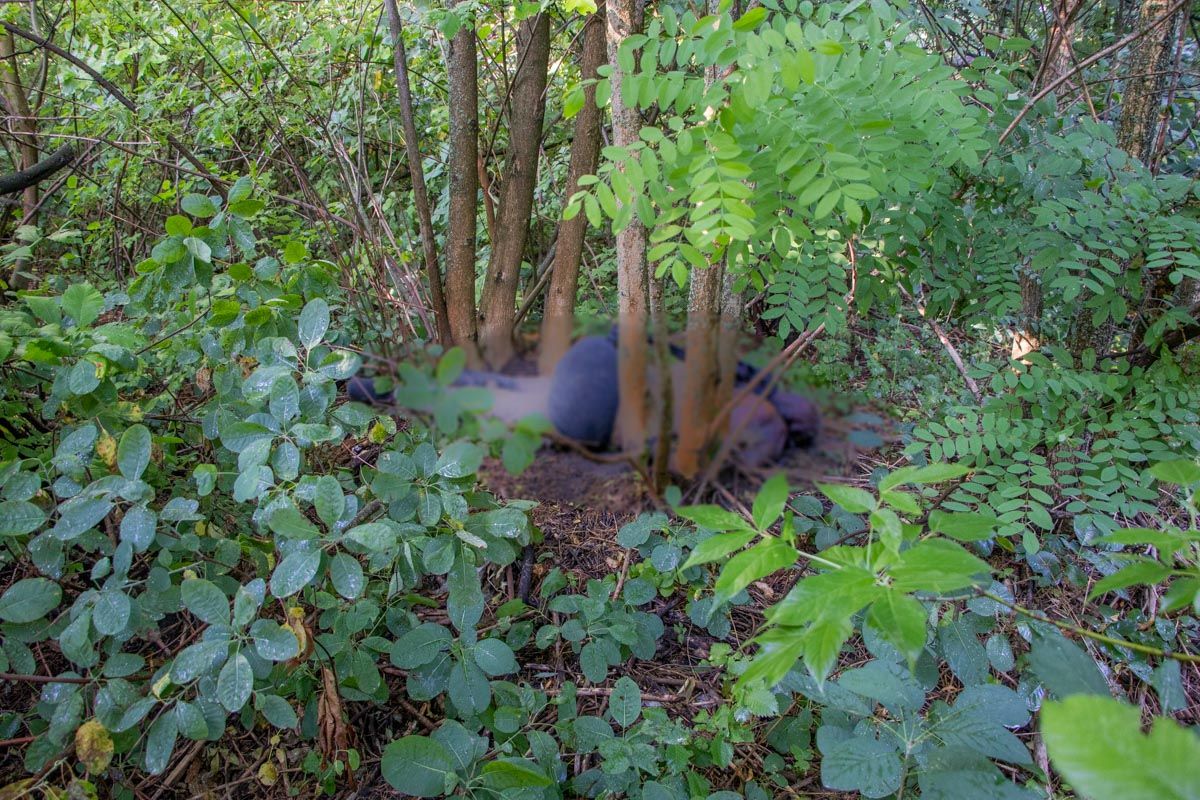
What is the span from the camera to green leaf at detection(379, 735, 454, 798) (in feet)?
4.89

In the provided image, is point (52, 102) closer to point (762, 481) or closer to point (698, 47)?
point (698, 47)

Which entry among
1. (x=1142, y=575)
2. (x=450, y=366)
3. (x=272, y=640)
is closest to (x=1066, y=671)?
(x=1142, y=575)

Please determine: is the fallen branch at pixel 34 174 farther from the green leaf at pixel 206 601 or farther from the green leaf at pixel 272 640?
the green leaf at pixel 272 640

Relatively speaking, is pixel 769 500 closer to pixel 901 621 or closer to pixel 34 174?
pixel 901 621

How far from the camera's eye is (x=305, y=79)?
3.38m

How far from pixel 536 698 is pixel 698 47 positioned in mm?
1634

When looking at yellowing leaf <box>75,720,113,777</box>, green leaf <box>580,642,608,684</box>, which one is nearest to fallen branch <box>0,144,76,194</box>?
yellowing leaf <box>75,720,113,777</box>

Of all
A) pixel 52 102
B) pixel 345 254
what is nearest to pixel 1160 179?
pixel 345 254

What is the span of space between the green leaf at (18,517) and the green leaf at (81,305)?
0.41 m

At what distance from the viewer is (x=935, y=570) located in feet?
2.32

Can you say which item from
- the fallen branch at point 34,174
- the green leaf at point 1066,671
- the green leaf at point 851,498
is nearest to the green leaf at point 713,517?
the green leaf at point 851,498

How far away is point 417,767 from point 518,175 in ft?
6.65

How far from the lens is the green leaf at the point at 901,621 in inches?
25.9

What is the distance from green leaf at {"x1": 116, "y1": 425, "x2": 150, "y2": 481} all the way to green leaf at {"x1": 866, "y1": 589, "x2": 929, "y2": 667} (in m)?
1.35
